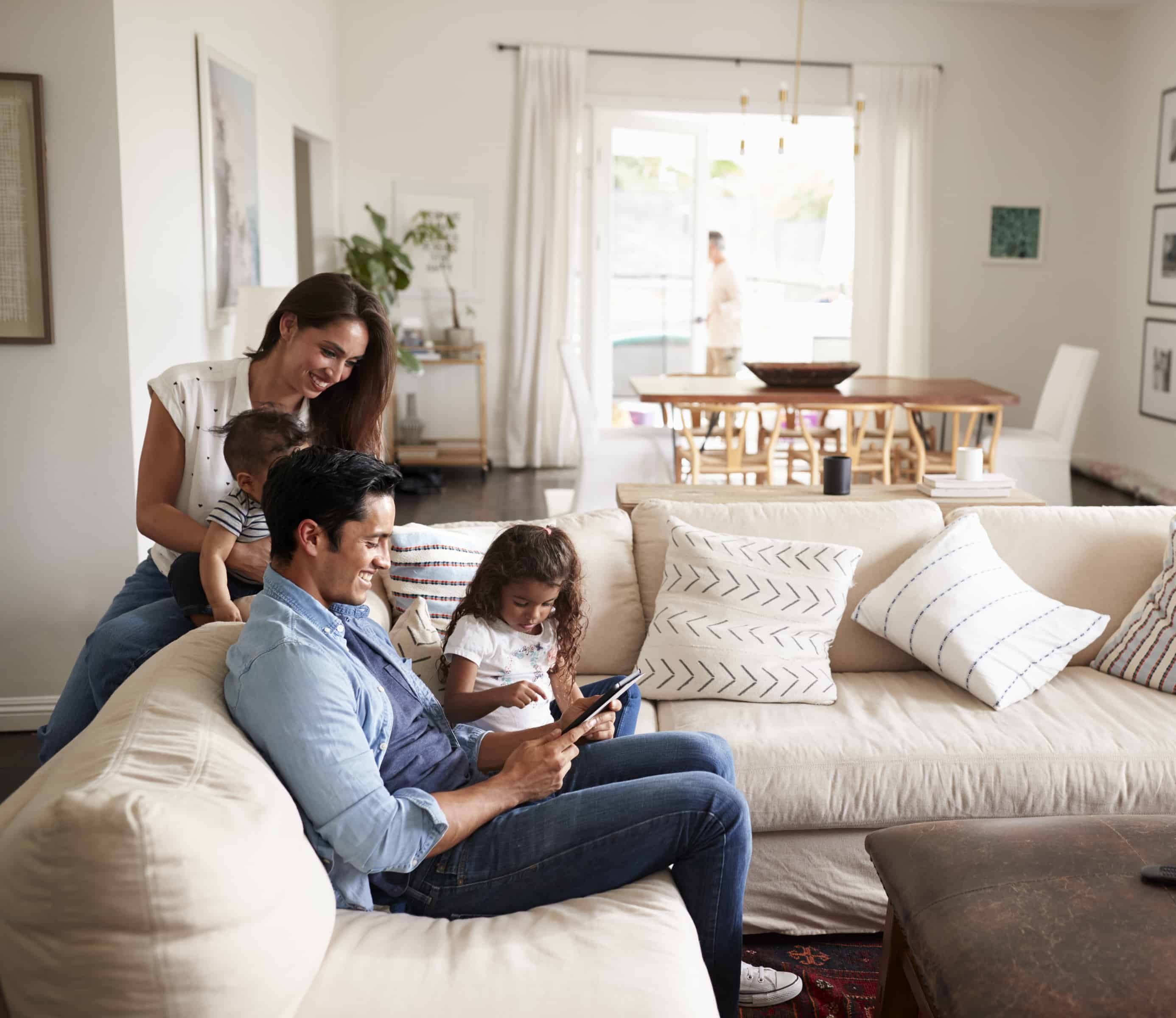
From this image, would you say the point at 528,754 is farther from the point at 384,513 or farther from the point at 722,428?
the point at 722,428

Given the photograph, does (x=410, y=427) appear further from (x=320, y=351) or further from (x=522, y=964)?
(x=522, y=964)

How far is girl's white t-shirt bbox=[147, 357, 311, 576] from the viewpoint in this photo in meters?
2.32

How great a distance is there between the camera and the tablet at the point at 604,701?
6.15 ft

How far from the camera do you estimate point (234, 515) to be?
221cm

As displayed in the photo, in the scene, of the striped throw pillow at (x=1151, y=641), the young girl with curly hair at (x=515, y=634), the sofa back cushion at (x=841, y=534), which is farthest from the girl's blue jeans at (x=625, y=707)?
the striped throw pillow at (x=1151, y=641)

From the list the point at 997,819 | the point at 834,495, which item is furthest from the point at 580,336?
the point at 997,819

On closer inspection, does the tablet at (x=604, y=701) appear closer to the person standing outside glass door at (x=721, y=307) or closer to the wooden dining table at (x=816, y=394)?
the wooden dining table at (x=816, y=394)

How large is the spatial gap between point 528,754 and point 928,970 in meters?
0.68

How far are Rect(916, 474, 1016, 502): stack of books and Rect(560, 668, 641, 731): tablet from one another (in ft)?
5.79

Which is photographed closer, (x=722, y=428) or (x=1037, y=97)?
(x=1037, y=97)

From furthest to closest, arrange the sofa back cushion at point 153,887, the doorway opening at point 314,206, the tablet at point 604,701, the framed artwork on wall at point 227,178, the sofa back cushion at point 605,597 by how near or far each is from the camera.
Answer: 1. the doorway opening at point 314,206
2. the framed artwork on wall at point 227,178
3. the sofa back cushion at point 605,597
4. the tablet at point 604,701
5. the sofa back cushion at point 153,887

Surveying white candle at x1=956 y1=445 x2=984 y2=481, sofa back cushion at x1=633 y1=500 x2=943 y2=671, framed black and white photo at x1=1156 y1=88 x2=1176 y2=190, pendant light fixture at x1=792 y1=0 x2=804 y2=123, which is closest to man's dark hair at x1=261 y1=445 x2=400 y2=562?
sofa back cushion at x1=633 y1=500 x2=943 y2=671

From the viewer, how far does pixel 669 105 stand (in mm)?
7457

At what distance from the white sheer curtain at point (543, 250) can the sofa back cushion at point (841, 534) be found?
4655mm
